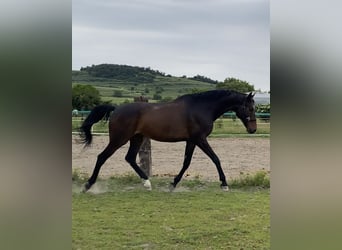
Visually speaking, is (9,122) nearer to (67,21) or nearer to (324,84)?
(67,21)

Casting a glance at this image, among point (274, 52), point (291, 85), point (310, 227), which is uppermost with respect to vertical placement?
point (274, 52)

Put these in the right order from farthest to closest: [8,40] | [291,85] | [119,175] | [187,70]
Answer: [119,175]
[187,70]
[291,85]
[8,40]

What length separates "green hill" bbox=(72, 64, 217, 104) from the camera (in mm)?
2086

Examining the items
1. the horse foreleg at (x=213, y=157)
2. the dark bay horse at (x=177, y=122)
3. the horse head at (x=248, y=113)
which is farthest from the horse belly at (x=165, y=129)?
the horse head at (x=248, y=113)

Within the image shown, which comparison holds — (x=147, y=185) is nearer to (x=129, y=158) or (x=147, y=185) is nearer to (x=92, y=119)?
(x=129, y=158)

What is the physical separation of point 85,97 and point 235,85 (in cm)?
80

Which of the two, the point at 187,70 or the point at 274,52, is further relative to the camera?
the point at 187,70

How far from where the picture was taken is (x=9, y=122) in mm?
1342

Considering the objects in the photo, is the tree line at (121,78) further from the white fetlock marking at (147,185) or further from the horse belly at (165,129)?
Answer: the white fetlock marking at (147,185)

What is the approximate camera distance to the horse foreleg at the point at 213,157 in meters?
2.28

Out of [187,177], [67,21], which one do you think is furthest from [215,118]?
[67,21]

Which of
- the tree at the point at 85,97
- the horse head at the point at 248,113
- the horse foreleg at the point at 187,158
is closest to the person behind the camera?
the tree at the point at 85,97

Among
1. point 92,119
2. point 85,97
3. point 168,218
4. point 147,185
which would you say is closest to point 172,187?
point 147,185

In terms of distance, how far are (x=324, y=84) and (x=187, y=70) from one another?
2.76 ft
